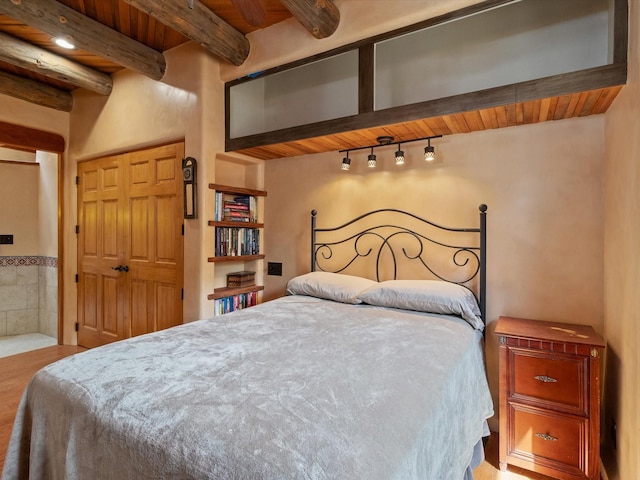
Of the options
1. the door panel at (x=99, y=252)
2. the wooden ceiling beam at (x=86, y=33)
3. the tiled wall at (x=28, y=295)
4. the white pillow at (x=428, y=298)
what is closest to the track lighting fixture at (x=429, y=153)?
the white pillow at (x=428, y=298)

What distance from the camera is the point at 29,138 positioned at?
→ 11.3 ft

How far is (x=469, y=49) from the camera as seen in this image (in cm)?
231

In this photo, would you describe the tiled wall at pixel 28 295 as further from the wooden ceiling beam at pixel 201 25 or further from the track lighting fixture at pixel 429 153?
the track lighting fixture at pixel 429 153

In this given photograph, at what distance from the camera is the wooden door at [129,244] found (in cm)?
305

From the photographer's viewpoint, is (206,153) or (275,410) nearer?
(275,410)

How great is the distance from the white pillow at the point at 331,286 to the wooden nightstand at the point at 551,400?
0.97 meters

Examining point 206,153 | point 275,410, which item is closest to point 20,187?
point 206,153

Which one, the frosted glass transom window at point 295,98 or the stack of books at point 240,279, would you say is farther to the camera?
the stack of books at point 240,279

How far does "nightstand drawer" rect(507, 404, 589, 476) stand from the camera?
1662mm

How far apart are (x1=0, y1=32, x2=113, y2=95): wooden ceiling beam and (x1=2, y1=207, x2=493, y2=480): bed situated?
9.22ft

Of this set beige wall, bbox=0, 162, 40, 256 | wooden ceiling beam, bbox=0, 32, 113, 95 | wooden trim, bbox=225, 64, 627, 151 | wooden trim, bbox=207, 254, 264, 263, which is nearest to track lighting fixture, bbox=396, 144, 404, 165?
wooden trim, bbox=225, 64, 627, 151

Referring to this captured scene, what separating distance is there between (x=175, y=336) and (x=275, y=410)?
3.10ft

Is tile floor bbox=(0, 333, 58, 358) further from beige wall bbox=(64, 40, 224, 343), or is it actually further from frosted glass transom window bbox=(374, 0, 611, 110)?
frosted glass transom window bbox=(374, 0, 611, 110)

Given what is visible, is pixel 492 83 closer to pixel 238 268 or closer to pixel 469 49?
pixel 469 49
